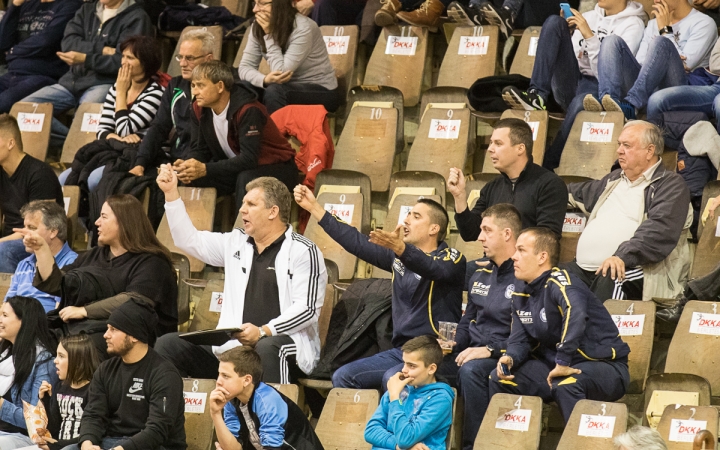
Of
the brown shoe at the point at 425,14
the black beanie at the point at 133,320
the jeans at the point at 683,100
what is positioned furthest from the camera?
the brown shoe at the point at 425,14

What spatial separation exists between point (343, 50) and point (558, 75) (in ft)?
4.72

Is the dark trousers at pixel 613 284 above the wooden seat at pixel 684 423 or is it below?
above

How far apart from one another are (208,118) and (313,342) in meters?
1.58

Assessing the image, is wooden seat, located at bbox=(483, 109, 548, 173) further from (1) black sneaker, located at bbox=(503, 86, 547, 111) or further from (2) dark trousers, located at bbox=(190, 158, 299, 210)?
(2) dark trousers, located at bbox=(190, 158, 299, 210)

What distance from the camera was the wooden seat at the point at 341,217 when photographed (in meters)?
5.96

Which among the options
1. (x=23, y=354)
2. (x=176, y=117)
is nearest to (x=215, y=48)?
(x=176, y=117)

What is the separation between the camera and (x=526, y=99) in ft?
21.1

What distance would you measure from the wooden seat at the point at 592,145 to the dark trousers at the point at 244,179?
1390mm

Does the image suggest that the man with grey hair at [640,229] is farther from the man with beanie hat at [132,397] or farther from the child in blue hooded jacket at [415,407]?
the man with beanie hat at [132,397]

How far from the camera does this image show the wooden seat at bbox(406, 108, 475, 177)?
6.37 meters

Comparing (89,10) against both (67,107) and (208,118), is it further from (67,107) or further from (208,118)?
(208,118)

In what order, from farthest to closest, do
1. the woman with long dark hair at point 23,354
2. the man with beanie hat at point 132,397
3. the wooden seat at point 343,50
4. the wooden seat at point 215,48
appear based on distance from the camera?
the wooden seat at point 215,48 → the wooden seat at point 343,50 → the woman with long dark hair at point 23,354 → the man with beanie hat at point 132,397

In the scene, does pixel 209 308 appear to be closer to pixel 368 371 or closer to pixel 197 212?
pixel 197 212

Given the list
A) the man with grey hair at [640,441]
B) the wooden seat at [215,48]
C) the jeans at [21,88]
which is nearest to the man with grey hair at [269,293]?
the man with grey hair at [640,441]
